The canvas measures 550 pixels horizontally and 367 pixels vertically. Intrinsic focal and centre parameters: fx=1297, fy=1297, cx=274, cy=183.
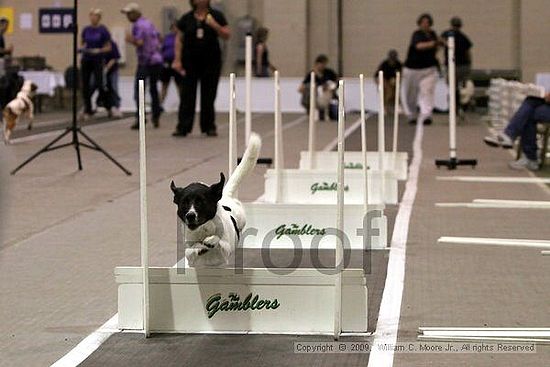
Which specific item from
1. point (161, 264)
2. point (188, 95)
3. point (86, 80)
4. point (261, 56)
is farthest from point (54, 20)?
point (161, 264)

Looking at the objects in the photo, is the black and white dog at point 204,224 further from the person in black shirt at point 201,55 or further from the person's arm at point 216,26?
the person in black shirt at point 201,55

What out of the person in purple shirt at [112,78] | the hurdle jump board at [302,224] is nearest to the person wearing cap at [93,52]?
the person in purple shirt at [112,78]

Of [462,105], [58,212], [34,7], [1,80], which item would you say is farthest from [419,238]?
[34,7]

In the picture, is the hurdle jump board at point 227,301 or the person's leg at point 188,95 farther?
the person's leg at point 188,95

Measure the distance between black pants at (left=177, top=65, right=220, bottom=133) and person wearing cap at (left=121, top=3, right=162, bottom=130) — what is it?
2054 millimetres

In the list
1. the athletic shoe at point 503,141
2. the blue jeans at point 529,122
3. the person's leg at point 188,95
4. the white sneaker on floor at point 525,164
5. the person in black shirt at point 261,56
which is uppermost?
the person in black shirt at point 261,56

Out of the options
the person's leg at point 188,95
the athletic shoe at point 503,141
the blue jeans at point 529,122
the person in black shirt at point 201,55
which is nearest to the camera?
the blue jeans at point 529,122

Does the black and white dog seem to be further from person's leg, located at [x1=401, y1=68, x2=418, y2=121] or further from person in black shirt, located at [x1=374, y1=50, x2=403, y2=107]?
person in black shirt, located at [x1=374, y1=50, x2=403, y2=107]

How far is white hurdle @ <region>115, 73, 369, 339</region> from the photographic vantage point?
546cm

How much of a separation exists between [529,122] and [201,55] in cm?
542

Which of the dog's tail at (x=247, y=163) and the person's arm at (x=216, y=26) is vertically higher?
the person's arm at (x=216, y=26)

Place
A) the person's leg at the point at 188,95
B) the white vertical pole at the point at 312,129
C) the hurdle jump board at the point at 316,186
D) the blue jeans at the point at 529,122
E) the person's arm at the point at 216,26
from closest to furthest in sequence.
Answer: the hurdle jump board at the point at 316,186 < the white vertical pole at the point at 312,129 < the blue jeans at the point at 529,122 < the person's arm at the point at 216,26 < the person's leg at the point at 188,95

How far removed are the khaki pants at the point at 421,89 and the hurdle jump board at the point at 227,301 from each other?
52.8 feet

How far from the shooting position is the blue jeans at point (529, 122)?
508 inches
